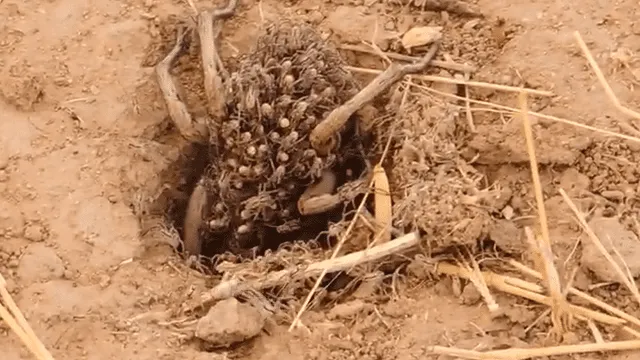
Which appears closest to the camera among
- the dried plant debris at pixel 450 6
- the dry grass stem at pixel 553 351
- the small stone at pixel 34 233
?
the dry grass stem at pixel 553 351

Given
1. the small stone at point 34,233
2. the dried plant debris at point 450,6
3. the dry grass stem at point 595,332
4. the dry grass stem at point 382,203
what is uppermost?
the dried plant debris at point 450,6

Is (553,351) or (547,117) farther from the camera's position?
(547,117)

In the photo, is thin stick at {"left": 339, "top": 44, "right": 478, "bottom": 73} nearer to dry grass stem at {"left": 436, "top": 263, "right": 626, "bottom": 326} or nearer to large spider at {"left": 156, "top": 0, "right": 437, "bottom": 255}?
large spider at {"left": 156, "top": 0, "right": 437, "bottom": 255}

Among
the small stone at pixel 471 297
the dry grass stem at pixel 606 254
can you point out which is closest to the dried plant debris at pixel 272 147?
the small stone at pixel 471 297

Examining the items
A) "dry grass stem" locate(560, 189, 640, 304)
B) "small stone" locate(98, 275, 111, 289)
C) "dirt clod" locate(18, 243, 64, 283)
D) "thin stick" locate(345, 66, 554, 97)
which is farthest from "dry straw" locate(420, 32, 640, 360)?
"dirt clod" locate(18, 243, 64, 283)

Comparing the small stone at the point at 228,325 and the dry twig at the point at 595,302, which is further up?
the small stone at the point at 228,325

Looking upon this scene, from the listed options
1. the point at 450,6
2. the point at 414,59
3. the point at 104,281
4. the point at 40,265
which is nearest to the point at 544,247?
the point at 414,59

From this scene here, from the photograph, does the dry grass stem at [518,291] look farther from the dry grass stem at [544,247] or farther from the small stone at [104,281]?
the small stone at [104,281]

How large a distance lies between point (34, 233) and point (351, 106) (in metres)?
0.67

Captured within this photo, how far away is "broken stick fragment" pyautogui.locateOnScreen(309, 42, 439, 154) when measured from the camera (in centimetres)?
215

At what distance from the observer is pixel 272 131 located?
2.17 m

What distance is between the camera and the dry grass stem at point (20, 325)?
1876 mm

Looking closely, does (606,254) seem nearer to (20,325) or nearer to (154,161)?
(154,161)

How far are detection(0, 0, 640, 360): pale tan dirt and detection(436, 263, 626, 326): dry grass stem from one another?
0.8 inches
